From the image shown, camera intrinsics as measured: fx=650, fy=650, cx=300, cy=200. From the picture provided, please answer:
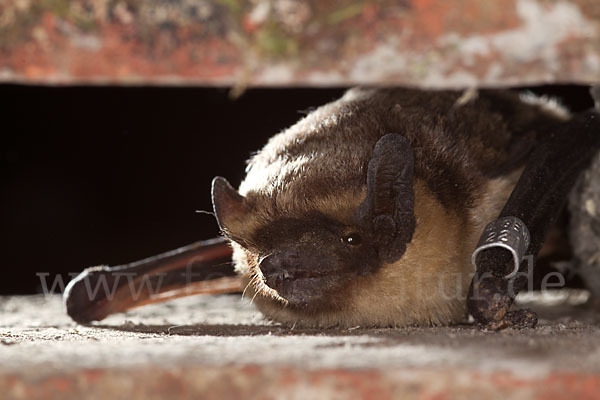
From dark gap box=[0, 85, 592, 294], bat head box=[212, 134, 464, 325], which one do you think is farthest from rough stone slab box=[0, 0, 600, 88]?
dark gap box=[0, 85, 592, 294]

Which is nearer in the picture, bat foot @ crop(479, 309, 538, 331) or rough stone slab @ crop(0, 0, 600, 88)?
rough stone slab @ crop(0, 0, 600, 88)

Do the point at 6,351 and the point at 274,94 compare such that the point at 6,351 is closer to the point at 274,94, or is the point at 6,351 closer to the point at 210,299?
the point at 210,299

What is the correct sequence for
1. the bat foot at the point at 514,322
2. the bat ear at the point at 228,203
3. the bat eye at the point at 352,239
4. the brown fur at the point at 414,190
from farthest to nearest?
the bat ear at the point at 228,203 < the brown fur at the point at 414,190 < the bat eye at the point at 352,239 < the bat foot at the point at 514,322

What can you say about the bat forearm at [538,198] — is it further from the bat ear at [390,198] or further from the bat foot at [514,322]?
the bat ear at [390,198]

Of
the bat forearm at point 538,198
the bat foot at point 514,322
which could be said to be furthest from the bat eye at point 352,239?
the bat foot at point 514,322

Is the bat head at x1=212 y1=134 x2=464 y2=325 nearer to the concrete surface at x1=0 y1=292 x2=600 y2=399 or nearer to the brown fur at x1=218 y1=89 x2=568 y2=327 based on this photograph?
the brown fur at x1=218 y1=89 x2=568 y2=327

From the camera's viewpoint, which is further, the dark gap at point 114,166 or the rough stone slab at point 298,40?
the dark gap at point 114,166
